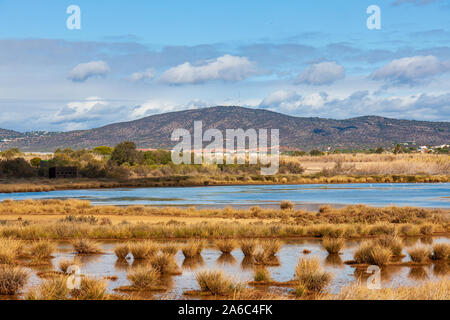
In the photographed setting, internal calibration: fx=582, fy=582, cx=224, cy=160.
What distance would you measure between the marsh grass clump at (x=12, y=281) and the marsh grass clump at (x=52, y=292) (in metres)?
0.93

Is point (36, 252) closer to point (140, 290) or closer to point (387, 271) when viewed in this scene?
point (140, 290)

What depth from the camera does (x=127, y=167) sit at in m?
78.2

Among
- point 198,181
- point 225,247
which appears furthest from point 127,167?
point 225,247

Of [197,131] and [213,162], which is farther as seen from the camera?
[197,131]

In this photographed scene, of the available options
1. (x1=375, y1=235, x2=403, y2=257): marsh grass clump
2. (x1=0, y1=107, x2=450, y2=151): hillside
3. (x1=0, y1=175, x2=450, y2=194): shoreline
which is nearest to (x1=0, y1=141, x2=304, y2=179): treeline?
(x1=0, y1=175, x2=450, y2=194): shoreline

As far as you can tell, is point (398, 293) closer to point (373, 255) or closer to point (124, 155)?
point (373, 255)

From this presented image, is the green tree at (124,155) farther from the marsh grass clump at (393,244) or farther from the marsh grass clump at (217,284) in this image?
the marsh grass clump at (217,284)

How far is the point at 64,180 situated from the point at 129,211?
123ft

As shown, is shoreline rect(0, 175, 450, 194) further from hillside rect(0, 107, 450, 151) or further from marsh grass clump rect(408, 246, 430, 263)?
hillside rect(0, 107, 450, 151)

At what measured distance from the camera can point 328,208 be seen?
30484 millimetres

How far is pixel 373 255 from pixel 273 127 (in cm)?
13188

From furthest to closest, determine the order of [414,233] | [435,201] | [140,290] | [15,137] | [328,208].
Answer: [15,137] < [435,201] < [328,208] < [414,233] < [140,290]

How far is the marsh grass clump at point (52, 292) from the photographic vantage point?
10.4 metres
